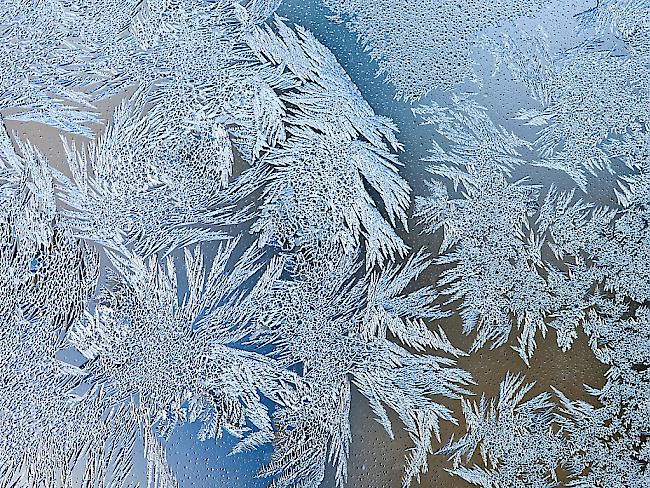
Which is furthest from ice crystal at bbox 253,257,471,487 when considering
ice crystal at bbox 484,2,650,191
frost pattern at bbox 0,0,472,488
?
ice crystal at bbox 484,2,650,191

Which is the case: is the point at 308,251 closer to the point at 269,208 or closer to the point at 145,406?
the point at 269,208

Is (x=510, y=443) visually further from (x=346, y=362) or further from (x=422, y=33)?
(x=422, y=33)

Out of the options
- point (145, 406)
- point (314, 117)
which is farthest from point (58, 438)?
point (314, 117)

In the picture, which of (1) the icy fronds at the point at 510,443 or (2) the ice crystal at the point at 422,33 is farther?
(2) the ice crystal at the point at 422,33

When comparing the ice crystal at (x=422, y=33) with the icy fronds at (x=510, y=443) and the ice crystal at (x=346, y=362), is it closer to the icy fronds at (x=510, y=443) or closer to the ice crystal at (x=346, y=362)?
the ice crystal at (x=346, y=362)

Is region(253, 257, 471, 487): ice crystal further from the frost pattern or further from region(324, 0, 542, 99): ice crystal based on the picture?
region(324, 0, 542, 99): ice crystal

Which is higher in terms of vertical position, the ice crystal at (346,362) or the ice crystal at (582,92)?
the ice crystal at (582,92)

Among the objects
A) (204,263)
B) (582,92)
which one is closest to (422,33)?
(582,92)

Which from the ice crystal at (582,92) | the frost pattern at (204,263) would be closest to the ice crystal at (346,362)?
the frost pattern at (204,263)
